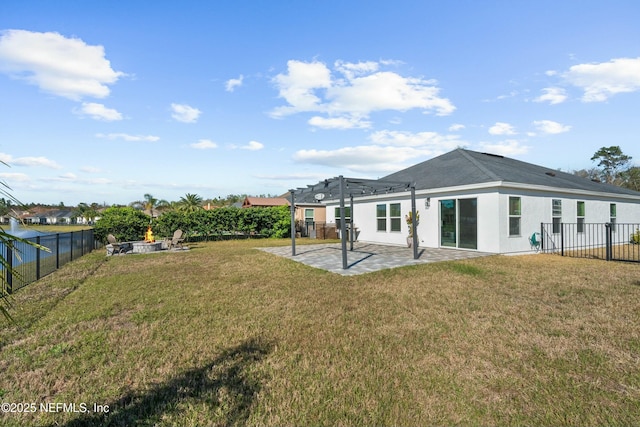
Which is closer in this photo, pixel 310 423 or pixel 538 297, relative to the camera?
pixel 310 423

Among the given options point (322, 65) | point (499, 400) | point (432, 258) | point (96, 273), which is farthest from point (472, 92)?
point (96, 273)

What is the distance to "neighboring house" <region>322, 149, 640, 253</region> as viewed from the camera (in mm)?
11547

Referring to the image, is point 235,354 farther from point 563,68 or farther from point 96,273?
point 563,68

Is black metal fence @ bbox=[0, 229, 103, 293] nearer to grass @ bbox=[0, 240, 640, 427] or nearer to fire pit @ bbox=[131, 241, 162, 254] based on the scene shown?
grass @ bbox=[0, 240, 640, 427]

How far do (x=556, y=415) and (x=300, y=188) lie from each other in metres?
10.6

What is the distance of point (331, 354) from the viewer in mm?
3570

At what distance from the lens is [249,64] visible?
39.9ft

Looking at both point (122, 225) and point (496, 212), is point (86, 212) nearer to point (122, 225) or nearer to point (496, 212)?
point (122, 225)

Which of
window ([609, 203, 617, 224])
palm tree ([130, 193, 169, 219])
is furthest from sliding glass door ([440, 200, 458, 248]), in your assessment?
palm tree ([130, 193, 169, 219])

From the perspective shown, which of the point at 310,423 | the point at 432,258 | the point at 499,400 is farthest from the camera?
the point at 432,258

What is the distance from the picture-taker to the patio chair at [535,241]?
12083mm

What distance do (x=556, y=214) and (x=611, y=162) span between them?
43.6m

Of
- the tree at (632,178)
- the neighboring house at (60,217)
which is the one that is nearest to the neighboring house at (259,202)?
the tree at (632,178)

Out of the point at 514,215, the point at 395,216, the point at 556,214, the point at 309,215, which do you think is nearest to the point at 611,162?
the point at 556,214
